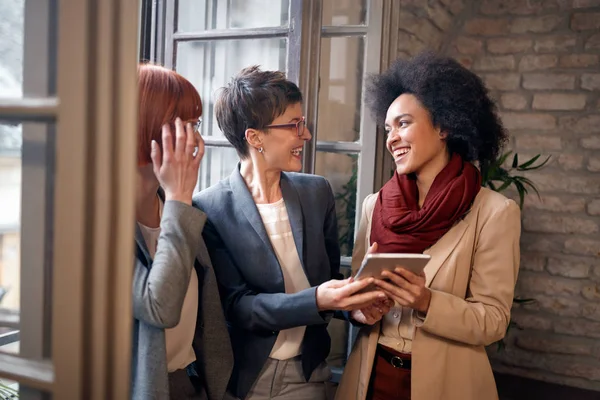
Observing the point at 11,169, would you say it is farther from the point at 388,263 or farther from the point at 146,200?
the point at 388,263

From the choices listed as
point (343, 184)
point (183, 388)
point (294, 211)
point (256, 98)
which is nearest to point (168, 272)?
point (183, 388)

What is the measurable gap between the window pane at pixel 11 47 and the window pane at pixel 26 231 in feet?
0.19

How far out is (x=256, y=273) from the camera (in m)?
1.68

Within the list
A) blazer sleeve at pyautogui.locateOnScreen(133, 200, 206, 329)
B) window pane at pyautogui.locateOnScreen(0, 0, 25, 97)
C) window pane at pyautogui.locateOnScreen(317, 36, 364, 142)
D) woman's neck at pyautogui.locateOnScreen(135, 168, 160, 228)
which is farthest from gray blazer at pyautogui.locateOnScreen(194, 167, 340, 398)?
window pane at pyautogui.locateOnScreen(0, 0, 25, 97)

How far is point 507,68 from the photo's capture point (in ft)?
11.0

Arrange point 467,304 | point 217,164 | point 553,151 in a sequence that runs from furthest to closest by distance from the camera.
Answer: point 553,151 < point 217,164 < point 467,304

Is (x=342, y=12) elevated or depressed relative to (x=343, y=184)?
elevated

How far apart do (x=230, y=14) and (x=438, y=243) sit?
4.18ft

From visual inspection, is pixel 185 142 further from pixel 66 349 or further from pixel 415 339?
pixel 415 339

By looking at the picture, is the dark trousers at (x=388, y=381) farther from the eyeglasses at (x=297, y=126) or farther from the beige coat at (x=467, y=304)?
the eyeglasses at (x=297, y=126)

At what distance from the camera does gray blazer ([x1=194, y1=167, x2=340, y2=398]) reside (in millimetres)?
1623

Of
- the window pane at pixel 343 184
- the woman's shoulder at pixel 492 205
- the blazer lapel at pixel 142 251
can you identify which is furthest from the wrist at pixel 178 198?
the window pane at pixel 343 184

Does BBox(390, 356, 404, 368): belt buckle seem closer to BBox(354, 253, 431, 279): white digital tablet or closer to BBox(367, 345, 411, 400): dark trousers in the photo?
BBox(367, 345, 411, 400): dark trousers

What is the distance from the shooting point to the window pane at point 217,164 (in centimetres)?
235
